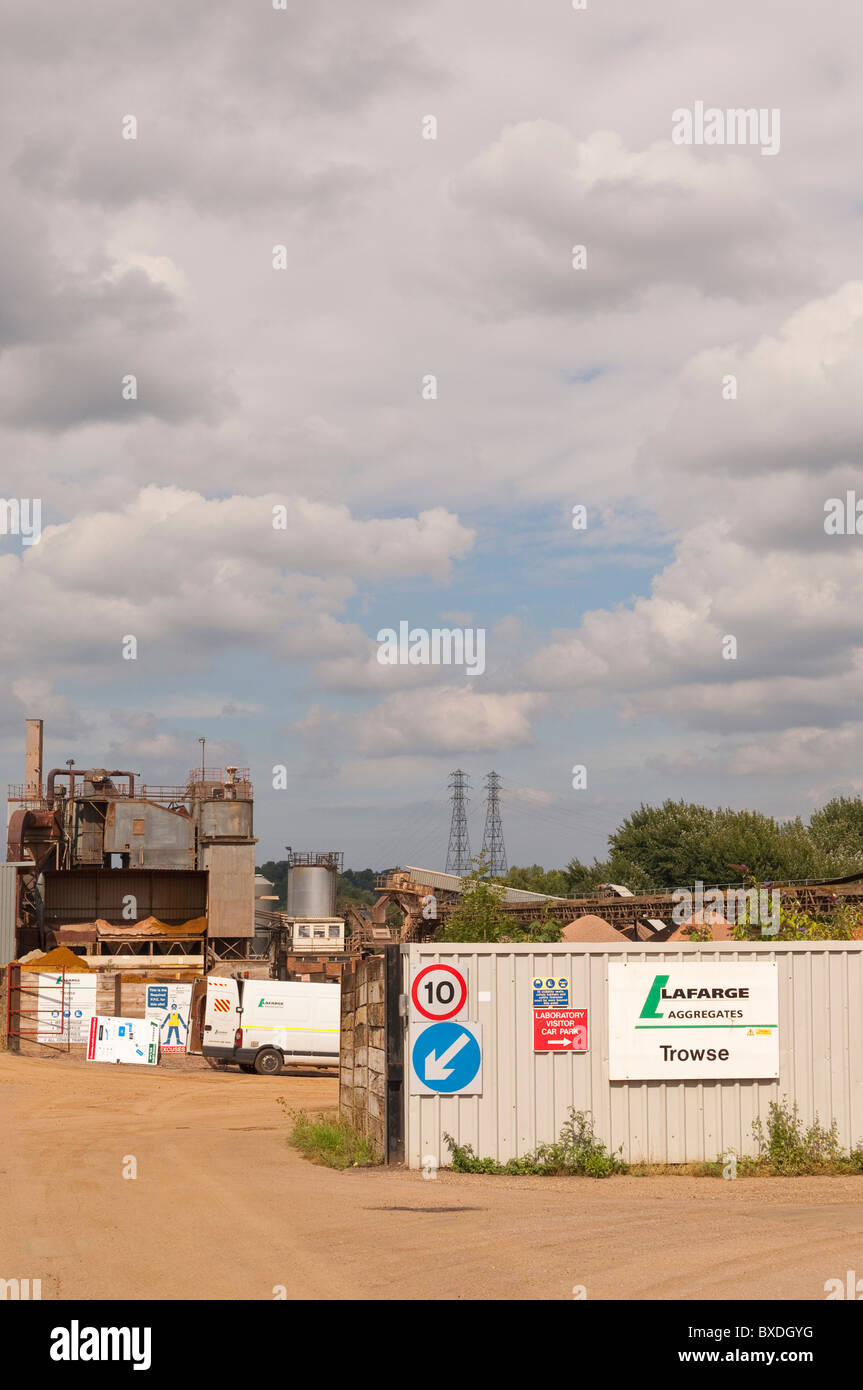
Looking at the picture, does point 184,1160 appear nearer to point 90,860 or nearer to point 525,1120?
point 525,1120

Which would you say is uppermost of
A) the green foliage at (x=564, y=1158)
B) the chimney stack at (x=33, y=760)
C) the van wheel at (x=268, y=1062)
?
the chimney stack at (x=33, y=760)

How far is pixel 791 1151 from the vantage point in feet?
54.1

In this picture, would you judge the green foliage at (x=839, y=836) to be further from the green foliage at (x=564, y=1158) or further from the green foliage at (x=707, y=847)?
the green foliage at (x=564, y=1158)

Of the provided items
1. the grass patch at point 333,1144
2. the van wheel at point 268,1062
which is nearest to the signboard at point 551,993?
the grass patch at point 333,1144

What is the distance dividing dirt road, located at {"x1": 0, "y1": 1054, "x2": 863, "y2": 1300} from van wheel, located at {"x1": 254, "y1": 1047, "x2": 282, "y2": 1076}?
18.7 m

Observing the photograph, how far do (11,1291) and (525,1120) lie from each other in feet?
26.6

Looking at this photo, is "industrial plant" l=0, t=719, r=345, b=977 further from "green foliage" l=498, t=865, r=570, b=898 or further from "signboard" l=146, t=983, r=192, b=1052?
"green foliage" l=498, t=865, r=570, b=898

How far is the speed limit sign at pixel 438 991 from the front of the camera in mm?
16500

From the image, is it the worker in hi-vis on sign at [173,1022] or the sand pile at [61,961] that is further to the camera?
the sand pile at [61,961]

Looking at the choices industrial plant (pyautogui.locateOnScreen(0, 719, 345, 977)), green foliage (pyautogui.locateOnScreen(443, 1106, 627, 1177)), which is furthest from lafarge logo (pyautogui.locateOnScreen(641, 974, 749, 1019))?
industrial plant (pyautogui.locateOnScreen(0, 719, 345, 977))

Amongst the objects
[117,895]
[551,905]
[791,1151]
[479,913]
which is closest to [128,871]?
[117,895]

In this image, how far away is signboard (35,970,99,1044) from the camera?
1677 inches

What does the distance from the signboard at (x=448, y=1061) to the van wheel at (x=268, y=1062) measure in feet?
76.5
